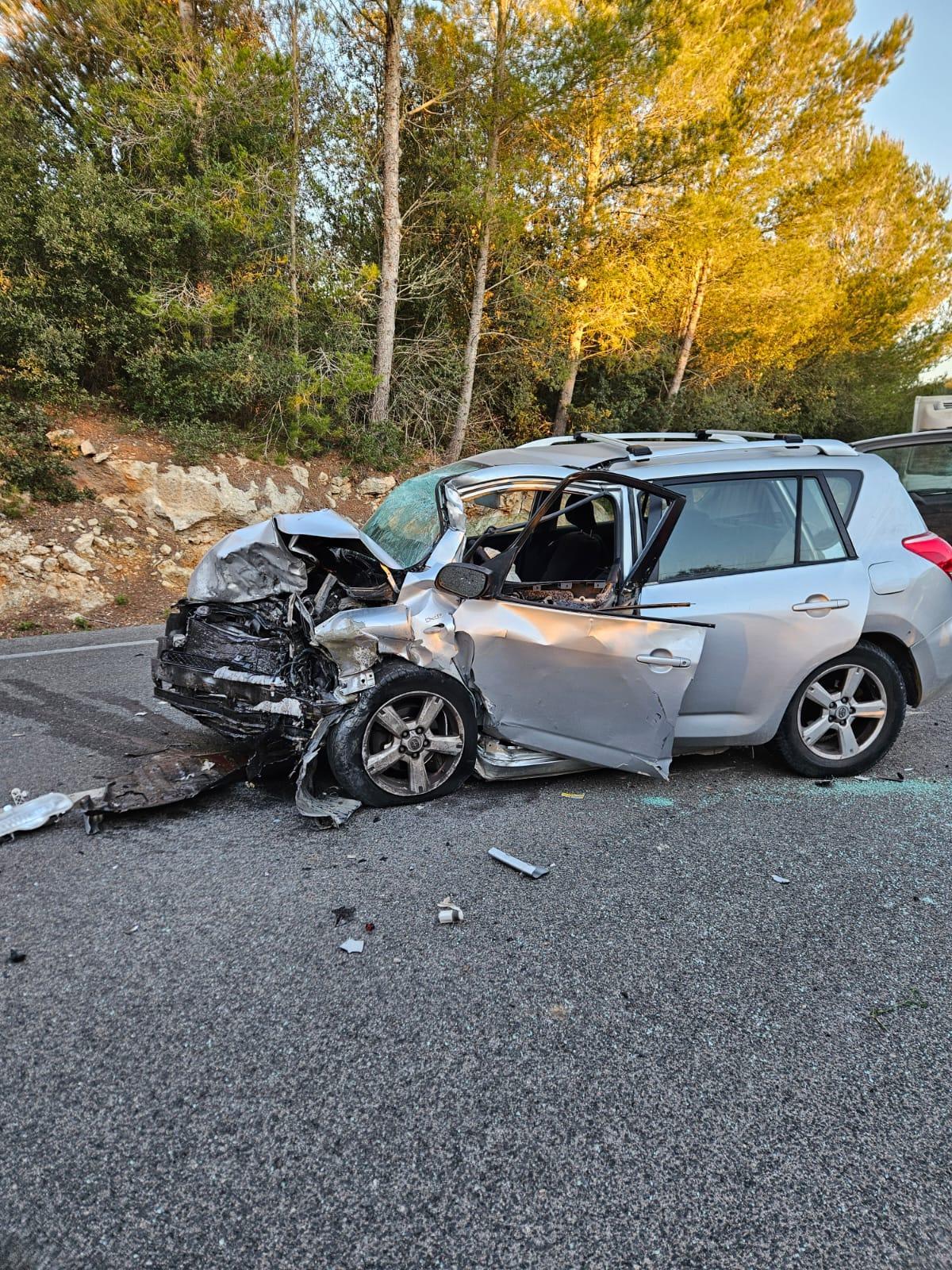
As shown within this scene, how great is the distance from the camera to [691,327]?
20.1 metres

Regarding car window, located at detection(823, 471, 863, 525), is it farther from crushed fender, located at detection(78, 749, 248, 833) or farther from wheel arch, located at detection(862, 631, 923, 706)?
crushed fender, located at detection(78, 749, 248, 833)

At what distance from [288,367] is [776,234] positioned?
13.8 metres

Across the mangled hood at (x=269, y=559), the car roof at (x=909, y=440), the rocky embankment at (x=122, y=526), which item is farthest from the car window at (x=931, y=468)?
the rocky embankment at (x=122, y=526)

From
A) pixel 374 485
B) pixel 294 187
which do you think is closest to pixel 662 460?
pixel 374 485

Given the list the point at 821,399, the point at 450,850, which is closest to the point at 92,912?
the point at 450,850

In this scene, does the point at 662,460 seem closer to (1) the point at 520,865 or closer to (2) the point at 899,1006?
(1) the point at 520,865

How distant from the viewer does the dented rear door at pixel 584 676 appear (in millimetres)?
3410

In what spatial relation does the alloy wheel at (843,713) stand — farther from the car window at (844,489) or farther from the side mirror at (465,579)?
the side mirror at (465,579)

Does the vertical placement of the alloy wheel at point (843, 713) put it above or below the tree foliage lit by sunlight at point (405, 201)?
below

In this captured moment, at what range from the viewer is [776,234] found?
18.2 metres

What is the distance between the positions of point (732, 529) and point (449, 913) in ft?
8.18

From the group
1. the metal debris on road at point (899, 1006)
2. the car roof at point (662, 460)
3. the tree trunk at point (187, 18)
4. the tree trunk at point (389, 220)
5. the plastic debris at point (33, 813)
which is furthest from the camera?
the tree trunk at point (389, 220)

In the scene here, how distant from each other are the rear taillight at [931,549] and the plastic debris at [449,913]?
321cm

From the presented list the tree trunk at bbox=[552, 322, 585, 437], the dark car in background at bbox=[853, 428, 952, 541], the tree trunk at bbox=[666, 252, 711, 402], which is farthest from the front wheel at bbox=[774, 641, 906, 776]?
the tree trunk at bbox=[666, 252, 711, 402]
